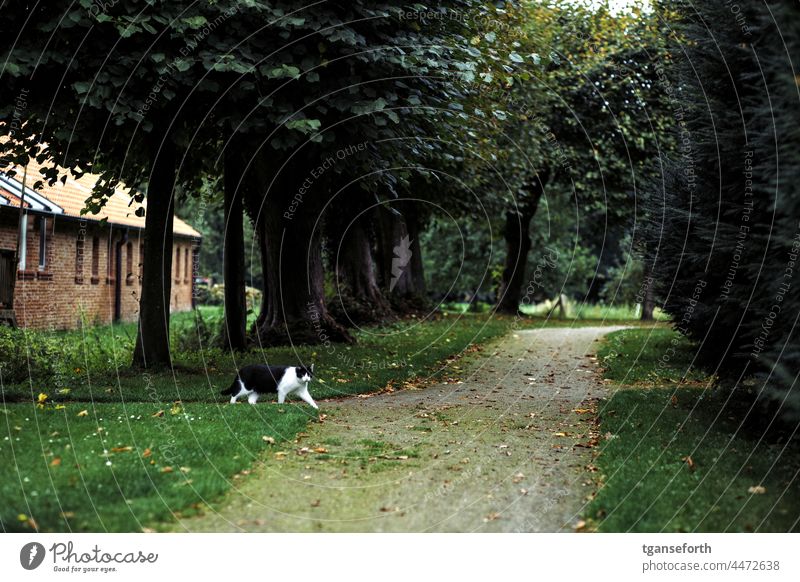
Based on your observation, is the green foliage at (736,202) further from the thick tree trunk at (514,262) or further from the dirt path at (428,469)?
the thick tree trunk at (514,262)

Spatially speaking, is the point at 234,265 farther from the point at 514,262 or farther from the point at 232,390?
the point at 514,262

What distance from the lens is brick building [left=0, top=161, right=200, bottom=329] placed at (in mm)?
29484

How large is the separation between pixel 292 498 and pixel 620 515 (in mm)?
3353

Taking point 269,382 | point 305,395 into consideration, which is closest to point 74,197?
point 269,382

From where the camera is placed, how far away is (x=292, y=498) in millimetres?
8961

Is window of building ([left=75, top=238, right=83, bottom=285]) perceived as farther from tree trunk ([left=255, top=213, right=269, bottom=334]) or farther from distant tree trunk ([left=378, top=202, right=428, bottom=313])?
tree trunk ([left=255, top=213, right=269, bottom=334])

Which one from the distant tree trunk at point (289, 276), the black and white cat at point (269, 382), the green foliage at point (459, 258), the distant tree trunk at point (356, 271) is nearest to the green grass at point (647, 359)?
the black and white cat at point (269, 382)

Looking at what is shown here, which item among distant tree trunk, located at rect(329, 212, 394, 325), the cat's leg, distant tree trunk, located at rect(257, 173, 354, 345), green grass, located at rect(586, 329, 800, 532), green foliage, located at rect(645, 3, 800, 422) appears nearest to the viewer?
green grass, located at rect(586, 329, 800, 532)

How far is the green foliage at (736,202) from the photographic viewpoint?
894 centimetres

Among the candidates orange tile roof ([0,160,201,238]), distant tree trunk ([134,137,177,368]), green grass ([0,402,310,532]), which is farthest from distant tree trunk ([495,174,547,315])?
green grass ([0,402,310,532])

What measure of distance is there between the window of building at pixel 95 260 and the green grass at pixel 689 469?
27.3 m

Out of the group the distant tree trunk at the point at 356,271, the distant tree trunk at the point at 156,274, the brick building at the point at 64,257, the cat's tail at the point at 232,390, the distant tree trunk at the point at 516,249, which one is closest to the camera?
the cat's tail at the point at 232,390

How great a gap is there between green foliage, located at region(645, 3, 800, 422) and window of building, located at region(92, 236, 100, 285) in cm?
2703

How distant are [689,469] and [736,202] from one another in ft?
14.1
